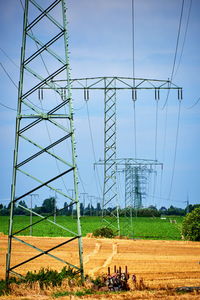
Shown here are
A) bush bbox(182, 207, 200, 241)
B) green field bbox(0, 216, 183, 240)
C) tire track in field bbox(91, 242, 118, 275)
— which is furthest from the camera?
green field bbox(0, 216, 183, 240)

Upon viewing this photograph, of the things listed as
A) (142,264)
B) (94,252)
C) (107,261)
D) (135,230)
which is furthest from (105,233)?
(135,230)

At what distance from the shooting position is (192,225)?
179 ft

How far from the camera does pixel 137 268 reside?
26.6m

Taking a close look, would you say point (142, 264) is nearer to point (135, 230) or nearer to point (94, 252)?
point (94, 252)

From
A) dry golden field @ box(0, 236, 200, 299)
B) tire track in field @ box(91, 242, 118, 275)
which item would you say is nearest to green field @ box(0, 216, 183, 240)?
tire track in field @ box(91, 242, 118, 275)

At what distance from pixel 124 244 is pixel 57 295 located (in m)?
29.3

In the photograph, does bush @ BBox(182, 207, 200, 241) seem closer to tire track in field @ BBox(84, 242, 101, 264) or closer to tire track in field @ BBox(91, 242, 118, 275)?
tire track in field @ BBox(84, 242, 101, 264)

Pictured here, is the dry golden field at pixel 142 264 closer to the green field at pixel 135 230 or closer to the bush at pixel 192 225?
the bush at pixel 192 225

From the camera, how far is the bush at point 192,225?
172 ft

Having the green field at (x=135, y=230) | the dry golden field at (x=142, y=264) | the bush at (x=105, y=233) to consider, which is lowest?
the dry golden field at (x=142, y=264)

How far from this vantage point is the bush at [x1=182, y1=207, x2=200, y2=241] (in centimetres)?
5228

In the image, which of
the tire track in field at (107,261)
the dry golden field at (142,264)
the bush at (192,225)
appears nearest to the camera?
the dry golden field at (142,264)

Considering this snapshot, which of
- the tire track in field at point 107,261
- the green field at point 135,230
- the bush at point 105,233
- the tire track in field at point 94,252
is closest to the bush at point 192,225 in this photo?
the bush at point 105,233

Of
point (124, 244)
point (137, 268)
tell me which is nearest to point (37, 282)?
point (137, 268)
